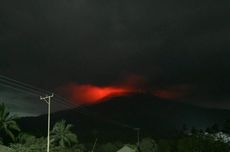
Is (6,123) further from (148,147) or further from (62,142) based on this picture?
(148,147)

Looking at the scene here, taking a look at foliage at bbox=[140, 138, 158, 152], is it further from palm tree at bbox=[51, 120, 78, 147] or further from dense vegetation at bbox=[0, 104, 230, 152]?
palm tree at bbox=[51, 120, 78, 147]

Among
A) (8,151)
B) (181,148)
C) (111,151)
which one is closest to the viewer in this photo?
(8,151)

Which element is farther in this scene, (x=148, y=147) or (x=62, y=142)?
(x=148, y=147)

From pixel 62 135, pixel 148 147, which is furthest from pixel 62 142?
pixel 148 147

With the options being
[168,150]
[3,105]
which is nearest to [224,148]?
[168,150]

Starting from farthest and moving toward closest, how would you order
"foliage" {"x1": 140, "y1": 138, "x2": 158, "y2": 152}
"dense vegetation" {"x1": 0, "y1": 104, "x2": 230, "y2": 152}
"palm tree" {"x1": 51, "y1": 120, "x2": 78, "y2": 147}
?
"foliage" {"x1": 140, "y1": 138, "x2": 158, "y2": 152}, "palm tree" {"x1": 51, "y1": 120, "x2": 78, "y2": 147}, "dense vegetation" {"x1": 0, "y1": 104, "x2": 230, "y2": 152}

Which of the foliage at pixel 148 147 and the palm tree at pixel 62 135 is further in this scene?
the foliage at pixel 148 147

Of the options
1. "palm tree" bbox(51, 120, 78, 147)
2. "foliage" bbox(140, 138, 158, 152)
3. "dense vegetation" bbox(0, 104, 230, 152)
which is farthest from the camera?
"foliage" bbox(140, 138, 158, 152)

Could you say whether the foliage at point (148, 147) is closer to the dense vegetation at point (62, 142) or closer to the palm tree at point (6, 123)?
the dense vegetation at point (62, 142)

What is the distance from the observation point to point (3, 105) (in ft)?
454

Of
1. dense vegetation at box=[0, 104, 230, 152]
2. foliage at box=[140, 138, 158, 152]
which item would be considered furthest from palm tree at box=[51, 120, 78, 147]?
foliage at box=[140, 138, 158, 152]

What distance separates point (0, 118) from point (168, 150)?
6023 cm

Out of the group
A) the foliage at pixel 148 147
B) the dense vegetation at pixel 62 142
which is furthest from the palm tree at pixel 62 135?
the foliage at pixel 148 147

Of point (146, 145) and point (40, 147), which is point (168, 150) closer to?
point (146, 145)
